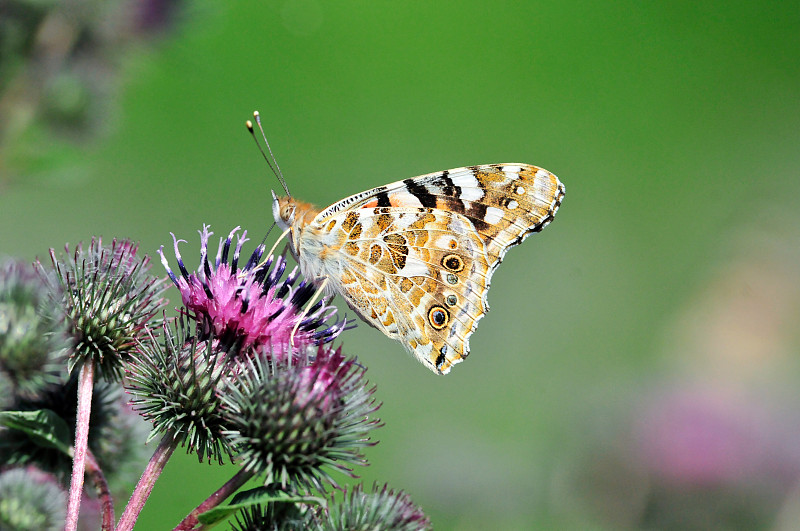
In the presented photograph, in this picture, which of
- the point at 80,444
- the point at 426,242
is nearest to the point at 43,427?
the point at 80,444

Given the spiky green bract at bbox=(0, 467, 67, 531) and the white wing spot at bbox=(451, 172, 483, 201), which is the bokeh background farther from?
the spiky green bract at bbox=(0, 467, 67, 531)

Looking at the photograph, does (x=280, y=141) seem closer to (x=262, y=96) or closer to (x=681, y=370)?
(x=262, y=96)

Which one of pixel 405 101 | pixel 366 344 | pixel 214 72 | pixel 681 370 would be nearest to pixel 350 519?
pixel 681 370

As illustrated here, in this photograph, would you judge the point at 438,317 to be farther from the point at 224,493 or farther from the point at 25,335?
the point at 25,335

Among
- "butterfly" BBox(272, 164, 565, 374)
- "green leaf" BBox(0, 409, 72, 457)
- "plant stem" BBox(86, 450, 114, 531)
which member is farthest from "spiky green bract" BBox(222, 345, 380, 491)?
"butterfly" BBox(272, 164, 565, 374)

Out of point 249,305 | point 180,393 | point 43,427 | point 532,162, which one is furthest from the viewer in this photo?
point 532,162

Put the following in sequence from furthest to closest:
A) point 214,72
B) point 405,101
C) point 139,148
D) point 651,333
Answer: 1. point 405,101
2. point 214,72
3. point 139,148
4. point 651,333
